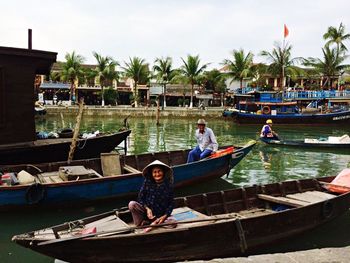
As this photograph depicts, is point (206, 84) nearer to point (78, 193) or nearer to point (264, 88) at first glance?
point (264, 88)

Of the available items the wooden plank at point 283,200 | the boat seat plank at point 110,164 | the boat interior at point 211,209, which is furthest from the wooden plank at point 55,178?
the wooden plank at point 283,200

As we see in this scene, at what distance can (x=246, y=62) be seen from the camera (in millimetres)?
42094

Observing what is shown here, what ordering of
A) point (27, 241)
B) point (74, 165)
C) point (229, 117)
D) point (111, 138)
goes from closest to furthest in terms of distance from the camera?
point (27, 241), point (74, 165), point (111, 138), point (229, 117)

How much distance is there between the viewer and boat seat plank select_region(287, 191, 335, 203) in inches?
289

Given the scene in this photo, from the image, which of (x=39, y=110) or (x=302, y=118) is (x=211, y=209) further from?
(x=39, y=110)

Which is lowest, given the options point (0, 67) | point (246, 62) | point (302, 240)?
point (302, 240)

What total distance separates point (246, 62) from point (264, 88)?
425 centimetres

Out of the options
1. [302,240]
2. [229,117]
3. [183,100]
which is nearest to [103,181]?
[302,240]

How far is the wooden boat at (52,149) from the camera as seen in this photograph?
10250 millimetres

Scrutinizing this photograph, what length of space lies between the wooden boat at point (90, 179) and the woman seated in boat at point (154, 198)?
8.54 ft

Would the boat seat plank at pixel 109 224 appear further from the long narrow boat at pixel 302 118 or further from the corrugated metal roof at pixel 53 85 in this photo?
the corrugated metal roof at pixel 53 85

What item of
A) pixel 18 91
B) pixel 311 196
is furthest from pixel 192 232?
pixel 18 91

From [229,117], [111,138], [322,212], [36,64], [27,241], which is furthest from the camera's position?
[229,117]

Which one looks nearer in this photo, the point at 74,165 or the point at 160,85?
the point at 74,165
